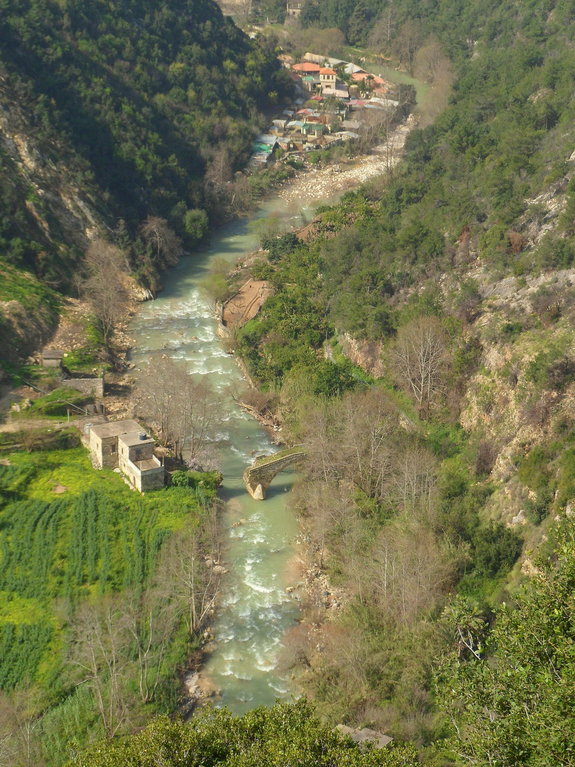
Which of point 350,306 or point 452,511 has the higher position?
point 350,306

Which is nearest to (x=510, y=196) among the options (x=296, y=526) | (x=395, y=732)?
(x=296, y=526)

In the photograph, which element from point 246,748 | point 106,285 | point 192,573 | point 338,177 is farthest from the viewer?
point 338,177

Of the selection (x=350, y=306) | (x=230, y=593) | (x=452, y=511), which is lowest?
(x=230, y=593)

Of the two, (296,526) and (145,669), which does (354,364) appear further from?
(145,669)

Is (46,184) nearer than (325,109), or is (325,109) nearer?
(46,184)

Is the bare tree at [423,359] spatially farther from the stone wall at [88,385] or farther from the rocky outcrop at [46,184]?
the rocky outcrop at [46,184]

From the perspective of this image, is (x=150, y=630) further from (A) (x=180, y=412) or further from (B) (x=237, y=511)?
(A) (x=180, y=412)

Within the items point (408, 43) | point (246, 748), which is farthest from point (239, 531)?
point (408, 43)

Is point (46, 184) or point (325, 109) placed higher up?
point (325, 109)
